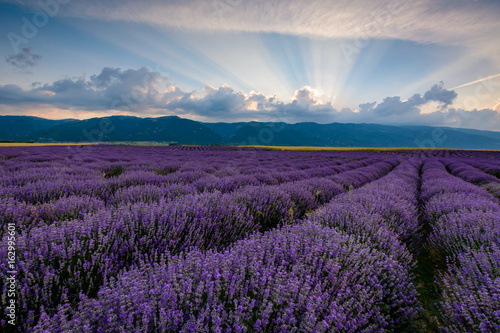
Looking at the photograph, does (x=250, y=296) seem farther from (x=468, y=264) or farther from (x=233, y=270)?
(x=468, y=264)

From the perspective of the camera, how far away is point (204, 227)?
8.29 feet

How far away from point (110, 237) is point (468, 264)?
312cm

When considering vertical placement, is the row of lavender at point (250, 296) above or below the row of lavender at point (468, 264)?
above

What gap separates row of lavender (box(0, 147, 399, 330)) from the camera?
134 cm

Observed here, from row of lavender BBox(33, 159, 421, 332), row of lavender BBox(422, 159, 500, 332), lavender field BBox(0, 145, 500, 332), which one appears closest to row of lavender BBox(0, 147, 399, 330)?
lavender field BBox(0, 145, 500, 332)

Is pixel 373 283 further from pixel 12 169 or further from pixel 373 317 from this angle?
pixel 12 169

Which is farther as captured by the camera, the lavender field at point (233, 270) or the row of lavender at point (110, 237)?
the row of lavender at point (110, 237)

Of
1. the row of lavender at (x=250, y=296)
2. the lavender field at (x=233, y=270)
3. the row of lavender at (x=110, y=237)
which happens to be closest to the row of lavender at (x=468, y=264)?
the lavender field at (x=233, y=270)

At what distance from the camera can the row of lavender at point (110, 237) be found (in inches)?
52.8

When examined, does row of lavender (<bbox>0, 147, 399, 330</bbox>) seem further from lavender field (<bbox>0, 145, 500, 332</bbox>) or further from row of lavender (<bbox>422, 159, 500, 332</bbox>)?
row of lavender (<bbox>422, 159, 500, 332</bbox>)

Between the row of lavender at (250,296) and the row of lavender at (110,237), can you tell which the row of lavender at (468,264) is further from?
the row of lavender at (110,237)

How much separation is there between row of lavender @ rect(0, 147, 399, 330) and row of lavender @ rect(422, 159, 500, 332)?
6.29 ft

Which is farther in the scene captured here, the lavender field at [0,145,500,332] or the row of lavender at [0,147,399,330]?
the row of lavender at [0,147,399,330]

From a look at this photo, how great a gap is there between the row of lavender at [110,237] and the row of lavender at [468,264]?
1.92m
